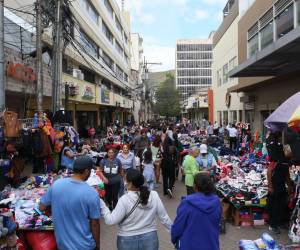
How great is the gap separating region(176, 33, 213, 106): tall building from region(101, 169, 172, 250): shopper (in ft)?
519

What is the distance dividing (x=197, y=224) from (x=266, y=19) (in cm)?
1706

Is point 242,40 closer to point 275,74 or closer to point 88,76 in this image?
point 275,74

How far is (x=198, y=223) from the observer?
164 inches

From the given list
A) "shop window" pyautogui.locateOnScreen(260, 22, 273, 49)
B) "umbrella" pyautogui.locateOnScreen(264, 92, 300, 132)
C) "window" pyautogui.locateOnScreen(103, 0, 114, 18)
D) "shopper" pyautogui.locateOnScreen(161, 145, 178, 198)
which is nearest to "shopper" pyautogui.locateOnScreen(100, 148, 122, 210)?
"shopper" pyautogui.locateOnScreen(161, 145, 178, 198)

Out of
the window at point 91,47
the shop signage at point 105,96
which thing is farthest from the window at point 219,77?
the window at point 91,47

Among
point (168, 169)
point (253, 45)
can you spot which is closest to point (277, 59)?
point (168, 169)

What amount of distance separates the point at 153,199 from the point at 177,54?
15969cm

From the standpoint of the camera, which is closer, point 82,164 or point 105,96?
point 82,164

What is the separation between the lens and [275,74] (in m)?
17.2

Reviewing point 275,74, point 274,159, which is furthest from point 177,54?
point 274,159

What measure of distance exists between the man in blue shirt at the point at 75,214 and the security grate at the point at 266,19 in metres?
16.4

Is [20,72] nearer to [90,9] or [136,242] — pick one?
[136,242]

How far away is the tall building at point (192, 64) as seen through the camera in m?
161

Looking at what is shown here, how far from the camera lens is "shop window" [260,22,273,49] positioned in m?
18.3
